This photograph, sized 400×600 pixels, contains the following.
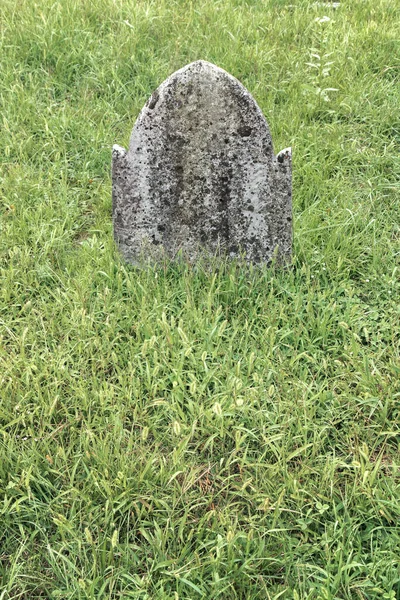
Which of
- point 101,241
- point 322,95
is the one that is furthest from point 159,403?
Answer: point 322,95

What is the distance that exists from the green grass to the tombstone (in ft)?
0.46

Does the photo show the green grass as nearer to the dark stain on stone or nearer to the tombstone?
the tombstone

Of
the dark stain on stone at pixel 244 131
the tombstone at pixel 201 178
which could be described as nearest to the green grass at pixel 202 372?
the tombstone at pixel 201 178

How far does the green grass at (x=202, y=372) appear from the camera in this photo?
6.38 feet

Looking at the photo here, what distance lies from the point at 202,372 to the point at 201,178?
3.07 feet

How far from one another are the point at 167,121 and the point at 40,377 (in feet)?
4.15

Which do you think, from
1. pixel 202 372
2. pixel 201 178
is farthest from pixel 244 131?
pixel 202 372

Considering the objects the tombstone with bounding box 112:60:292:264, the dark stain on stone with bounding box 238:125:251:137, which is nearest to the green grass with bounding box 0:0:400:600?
the tombstone with bounding box 112:60:292:264

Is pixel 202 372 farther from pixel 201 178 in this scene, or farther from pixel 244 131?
pixel 244 131

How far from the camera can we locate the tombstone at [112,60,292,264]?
8.96ft

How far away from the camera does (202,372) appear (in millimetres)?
2516

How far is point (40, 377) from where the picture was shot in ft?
8.06

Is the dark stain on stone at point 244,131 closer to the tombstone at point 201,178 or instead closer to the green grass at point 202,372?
the tombstone at point 201,178

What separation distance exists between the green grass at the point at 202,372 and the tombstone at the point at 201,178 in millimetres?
140
